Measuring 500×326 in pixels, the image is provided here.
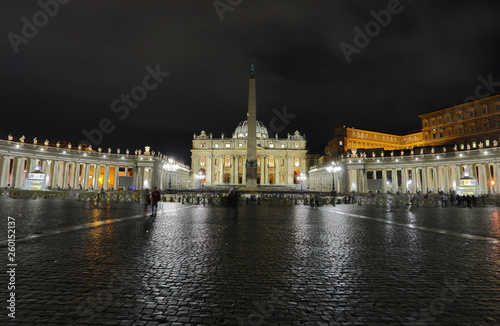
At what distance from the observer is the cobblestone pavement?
11.4ft

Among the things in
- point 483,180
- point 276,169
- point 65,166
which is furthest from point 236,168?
point 483,180

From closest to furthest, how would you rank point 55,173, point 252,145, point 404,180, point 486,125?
point 252,145, point 55,173, point 486,125, point 404,180

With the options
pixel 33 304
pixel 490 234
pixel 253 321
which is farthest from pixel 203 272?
pixel 490 234

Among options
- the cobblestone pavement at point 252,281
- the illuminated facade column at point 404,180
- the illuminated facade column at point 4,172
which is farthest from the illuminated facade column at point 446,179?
the illuminated facade column at point 4,172

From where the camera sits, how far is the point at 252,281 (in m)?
4.72

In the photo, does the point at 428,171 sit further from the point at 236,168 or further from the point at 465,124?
the point at 236,168

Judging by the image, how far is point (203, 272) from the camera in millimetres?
5215

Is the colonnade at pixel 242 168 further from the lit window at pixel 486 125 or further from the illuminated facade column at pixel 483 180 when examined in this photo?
the illuminated facade column at pixel 483 180

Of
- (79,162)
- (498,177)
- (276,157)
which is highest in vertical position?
(276,157)

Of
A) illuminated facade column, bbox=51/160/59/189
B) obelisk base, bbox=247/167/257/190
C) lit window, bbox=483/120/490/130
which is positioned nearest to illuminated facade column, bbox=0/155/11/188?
illuminated facade column, bbox=51/160/59/189

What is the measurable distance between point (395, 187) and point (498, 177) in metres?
18.1

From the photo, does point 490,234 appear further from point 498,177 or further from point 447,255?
point 498,177

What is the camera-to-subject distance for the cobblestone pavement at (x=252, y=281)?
3.48 m

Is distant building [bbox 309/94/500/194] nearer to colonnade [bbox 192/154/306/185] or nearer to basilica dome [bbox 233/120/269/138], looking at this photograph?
colonnade [bbox 192/154/306/185]
